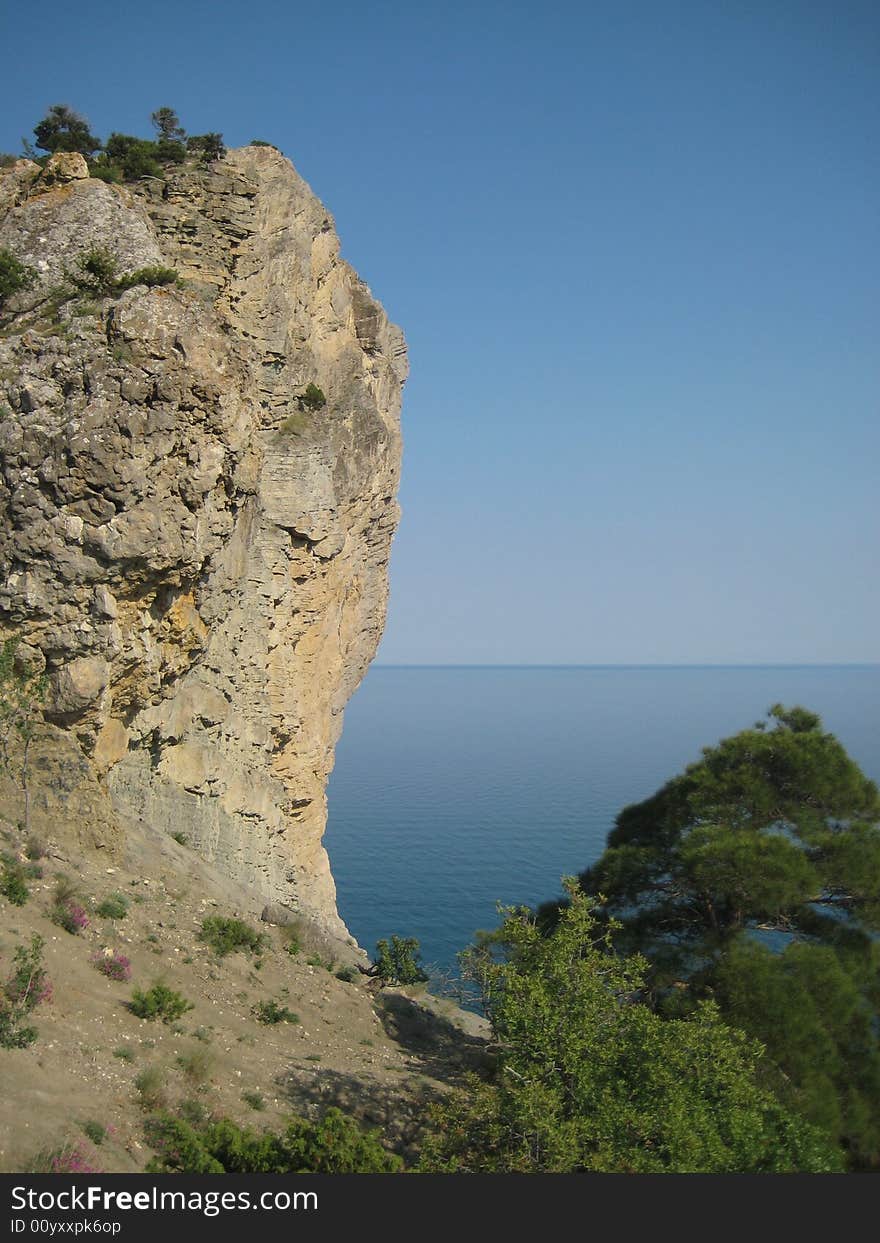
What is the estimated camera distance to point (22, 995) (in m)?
11.9

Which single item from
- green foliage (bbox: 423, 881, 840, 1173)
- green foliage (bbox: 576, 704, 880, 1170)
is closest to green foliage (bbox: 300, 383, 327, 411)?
green foliage (bbox: 576, 704, 880, 1170)

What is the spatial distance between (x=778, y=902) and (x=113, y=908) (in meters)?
12.0

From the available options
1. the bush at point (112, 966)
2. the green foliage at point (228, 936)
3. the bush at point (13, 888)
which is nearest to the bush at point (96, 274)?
the bush at point (13, 888)

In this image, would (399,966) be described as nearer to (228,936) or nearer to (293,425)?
(228,936)

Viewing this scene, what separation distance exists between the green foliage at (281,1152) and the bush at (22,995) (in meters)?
2.45

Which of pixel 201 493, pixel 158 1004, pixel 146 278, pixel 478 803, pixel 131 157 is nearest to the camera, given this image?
pixel 158 1004

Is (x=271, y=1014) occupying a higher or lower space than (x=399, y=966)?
higher

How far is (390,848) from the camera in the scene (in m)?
54.5

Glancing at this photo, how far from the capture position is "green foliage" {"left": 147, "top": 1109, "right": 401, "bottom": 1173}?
357 inches

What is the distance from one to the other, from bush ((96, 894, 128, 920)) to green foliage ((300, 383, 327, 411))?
42.9 feet

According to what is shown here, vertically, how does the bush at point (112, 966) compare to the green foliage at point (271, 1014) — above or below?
above

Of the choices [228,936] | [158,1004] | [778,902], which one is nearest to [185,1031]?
[158,1004]

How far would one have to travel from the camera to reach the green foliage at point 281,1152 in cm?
908

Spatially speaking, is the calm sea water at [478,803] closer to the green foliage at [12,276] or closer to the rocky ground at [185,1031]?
the rocky ground at [185,1031]
